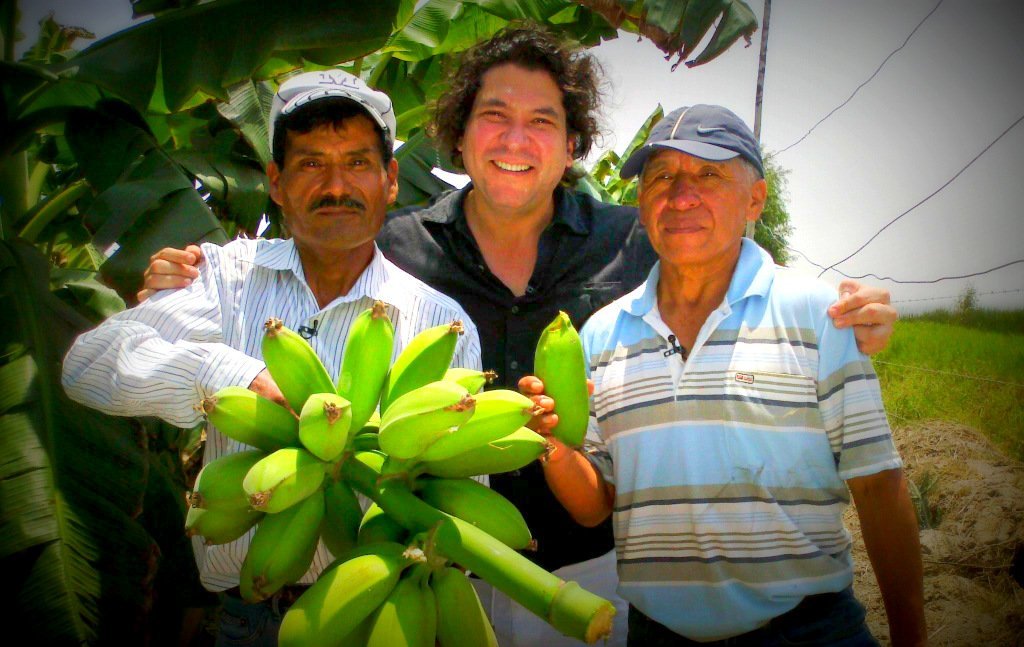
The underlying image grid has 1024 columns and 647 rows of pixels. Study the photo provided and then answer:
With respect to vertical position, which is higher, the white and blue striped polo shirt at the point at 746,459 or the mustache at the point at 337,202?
the mustache at the point at 337,202

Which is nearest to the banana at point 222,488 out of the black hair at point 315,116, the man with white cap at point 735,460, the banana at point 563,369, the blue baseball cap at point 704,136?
the banana at point 563,369

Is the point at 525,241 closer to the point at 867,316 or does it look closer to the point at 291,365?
the point at 867,316

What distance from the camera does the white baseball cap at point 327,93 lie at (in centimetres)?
226

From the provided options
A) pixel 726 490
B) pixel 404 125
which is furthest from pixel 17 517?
pixel 404 125

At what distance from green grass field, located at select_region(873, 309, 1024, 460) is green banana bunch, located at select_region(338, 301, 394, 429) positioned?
4.85 meters

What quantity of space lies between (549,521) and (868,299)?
1.38 meters

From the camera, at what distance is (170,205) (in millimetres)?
3273

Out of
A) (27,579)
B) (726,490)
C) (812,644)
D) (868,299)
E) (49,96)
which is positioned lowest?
(812,644)

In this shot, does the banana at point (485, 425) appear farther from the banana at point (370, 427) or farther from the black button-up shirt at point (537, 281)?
the black button-up shirt at point (537, 281)

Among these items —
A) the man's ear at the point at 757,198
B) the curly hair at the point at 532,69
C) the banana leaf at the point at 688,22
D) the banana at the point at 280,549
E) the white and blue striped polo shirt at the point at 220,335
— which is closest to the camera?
the banana at the point at 280,549

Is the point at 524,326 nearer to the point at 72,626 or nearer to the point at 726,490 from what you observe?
the point at 726,490

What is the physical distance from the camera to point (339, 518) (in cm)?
130

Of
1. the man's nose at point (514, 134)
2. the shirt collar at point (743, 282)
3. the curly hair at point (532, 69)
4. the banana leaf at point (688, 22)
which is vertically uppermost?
the banana leaf at point (688, 22)

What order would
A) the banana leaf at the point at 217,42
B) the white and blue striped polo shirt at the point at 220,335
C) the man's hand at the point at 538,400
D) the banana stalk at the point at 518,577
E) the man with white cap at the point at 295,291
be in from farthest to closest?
the banana leaf at the point at 217,42 → the man with white cap at the point at 295,291 → the white and blue striped polo shirt at the point at 220,335 → the man's hand at the point at 538,400 → the banana stalk at the point at 518,577
